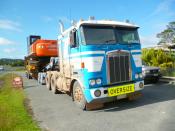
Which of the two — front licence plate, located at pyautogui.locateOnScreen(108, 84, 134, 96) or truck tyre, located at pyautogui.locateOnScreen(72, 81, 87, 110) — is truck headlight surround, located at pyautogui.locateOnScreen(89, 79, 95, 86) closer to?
front licence plate, located at pyautogui.locateOnScreen(108, 84, 134, 96)

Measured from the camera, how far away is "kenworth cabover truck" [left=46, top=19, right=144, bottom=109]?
347 inches

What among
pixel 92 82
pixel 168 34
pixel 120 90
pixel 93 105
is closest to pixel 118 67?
pixel 120 90

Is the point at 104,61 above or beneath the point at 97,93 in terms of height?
above

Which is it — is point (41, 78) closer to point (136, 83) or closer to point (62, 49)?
point (62, 49)

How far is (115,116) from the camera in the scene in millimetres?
8195

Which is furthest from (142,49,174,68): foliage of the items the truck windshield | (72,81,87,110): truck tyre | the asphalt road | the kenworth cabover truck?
(72,81,87,110): truck tyre

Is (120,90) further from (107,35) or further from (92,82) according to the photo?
(107,35)

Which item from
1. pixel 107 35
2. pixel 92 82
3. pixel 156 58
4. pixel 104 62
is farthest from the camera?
pixel 156 58

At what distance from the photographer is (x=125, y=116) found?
8047 millimetres

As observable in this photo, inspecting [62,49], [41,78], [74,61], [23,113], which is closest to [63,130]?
[23,113]

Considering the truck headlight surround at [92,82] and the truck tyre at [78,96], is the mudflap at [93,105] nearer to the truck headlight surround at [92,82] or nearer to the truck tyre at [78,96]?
the truck tyre at [78,96]

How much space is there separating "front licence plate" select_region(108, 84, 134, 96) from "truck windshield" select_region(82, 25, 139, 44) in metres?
1.61

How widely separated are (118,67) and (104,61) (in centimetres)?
62

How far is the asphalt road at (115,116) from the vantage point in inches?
274
